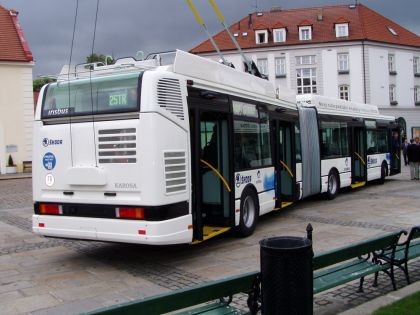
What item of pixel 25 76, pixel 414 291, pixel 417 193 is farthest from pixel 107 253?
pixel 25 76

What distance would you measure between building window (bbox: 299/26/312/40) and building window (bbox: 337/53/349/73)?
13.5 ft

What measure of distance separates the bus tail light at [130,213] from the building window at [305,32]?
52.8 meters

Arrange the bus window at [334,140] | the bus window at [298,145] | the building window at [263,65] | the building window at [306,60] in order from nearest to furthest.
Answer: the bus window at [298,145]
the bus window at [334,140]
the building window at [306,60]
the building window at [263,65]

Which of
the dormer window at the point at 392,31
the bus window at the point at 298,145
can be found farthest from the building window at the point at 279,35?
the bus window at the point at 298,145

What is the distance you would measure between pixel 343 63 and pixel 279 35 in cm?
767

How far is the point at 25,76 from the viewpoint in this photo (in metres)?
33.2

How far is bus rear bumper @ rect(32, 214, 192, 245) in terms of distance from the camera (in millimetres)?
7039

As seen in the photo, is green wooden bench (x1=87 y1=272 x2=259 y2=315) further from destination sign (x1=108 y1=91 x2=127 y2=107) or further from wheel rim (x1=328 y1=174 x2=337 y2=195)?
wheel rim (x1=328 y1=174 x2=337 y2=195)

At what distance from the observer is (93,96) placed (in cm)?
782

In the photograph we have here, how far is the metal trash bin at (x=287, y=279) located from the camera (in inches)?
179

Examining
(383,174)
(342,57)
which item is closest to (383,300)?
(383,174)

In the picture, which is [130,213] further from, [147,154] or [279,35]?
[279,35]

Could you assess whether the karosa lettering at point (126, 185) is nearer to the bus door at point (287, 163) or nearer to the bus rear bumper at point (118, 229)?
the bus rear bumper at point (118, 229)

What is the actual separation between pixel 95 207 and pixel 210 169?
91.2 inches
